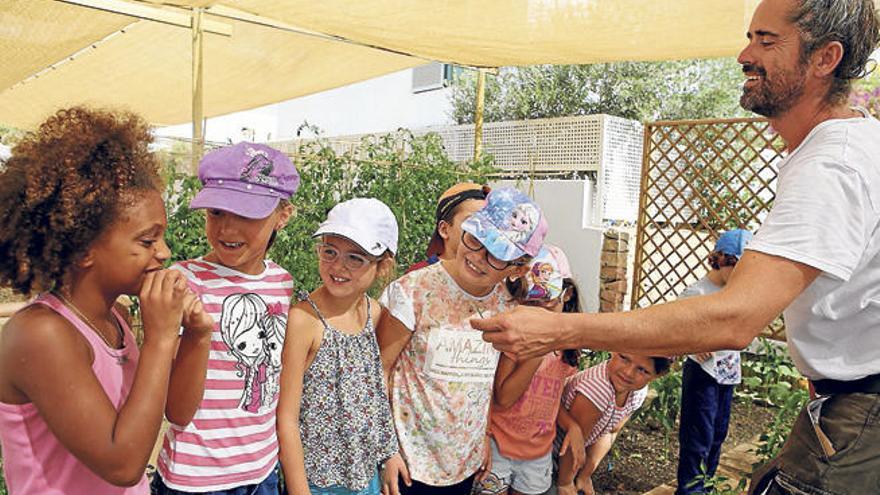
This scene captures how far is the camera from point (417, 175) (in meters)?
5.79

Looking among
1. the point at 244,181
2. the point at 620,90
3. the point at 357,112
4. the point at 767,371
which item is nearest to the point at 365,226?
the point at 244,181

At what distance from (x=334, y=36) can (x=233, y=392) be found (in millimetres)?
4088

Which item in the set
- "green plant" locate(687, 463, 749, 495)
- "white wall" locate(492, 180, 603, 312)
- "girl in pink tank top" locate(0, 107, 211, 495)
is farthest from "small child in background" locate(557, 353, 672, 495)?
"white wall" locate(492, 180, 603, 312)

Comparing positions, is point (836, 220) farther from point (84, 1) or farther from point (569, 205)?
point (569, 205)

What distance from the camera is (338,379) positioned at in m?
2.02

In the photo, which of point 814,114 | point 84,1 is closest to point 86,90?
point 84,1

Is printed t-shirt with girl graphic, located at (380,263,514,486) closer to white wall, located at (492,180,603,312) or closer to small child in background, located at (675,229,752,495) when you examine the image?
small child in background, located at (675,229,752,495)

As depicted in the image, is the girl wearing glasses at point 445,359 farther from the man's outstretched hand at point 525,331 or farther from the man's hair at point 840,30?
the man's hair at point 840,30

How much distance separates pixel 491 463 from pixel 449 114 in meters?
11.6

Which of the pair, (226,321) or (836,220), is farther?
(226,321)

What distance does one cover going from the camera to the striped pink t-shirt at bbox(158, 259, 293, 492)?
174cm

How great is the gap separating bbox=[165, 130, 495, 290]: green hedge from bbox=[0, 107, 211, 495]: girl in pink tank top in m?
2.53

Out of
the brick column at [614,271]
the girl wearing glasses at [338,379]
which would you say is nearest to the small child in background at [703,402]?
the girl wearing glasses at [338,379]

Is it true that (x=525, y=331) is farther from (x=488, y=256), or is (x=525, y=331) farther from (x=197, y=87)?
(x=197, y=87)
